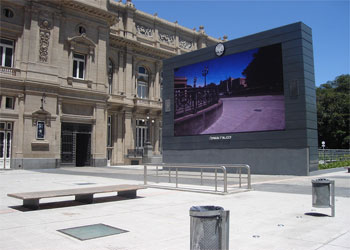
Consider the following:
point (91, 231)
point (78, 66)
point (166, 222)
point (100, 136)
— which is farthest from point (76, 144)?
point (91, 231)

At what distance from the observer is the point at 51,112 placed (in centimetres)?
2827

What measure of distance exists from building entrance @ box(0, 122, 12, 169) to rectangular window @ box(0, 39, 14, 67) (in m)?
5.19

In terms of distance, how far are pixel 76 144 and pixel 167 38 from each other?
20.4 metres

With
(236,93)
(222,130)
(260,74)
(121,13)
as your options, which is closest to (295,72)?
(260,74)

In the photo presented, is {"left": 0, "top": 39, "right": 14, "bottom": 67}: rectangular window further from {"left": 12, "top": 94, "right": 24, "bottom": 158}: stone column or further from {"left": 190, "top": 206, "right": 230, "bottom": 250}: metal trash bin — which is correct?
{"left": 190, "top": 206, "right": 230, "bottom": 250}: metal trash bin

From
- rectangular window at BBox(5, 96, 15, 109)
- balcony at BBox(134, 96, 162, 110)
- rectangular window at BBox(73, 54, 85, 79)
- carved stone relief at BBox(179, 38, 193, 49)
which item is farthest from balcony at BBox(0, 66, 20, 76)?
carved stone relief at BBox(179, 38, 193, 49)

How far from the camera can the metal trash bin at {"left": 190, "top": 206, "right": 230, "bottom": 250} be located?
3729mm

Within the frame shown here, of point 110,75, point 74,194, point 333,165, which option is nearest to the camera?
point 74,194

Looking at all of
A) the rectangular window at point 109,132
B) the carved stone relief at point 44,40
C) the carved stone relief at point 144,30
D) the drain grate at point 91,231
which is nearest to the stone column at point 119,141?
the rectangular window at point 109,132

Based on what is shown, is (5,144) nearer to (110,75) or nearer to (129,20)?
(110,75)

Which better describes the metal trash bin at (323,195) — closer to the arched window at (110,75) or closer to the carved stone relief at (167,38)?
the arched window at (110,75)

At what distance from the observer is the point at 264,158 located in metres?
22.5

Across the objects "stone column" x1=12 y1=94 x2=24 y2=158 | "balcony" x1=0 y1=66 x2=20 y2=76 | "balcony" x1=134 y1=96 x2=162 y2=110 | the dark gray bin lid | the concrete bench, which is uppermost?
"balcony" x1=0 y1=66 x2=20 y2=76

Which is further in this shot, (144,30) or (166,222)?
(144,30)
